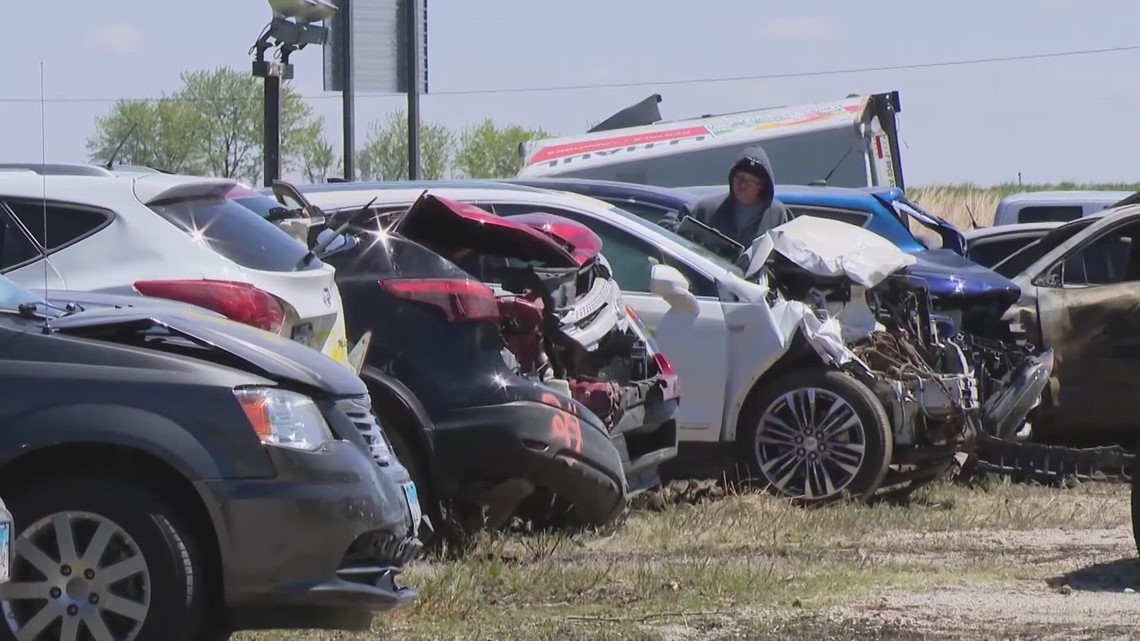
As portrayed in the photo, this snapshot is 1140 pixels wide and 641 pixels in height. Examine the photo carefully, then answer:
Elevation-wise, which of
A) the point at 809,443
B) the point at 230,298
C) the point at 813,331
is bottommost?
the point at 809,443

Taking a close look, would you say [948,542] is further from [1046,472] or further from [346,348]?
[346,348]

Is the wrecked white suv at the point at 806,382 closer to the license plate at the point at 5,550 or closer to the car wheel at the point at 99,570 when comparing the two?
the car wheel at the point at 99,570

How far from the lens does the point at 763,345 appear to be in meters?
9.81

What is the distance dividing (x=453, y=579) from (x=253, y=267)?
1.45 meters

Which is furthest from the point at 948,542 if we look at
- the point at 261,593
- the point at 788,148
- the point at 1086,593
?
the point at 788,148

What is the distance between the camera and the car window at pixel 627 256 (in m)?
9.91

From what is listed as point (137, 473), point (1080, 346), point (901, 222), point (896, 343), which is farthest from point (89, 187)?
point (901, 222)

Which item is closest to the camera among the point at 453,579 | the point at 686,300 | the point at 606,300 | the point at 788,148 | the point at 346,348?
the point at 453,579

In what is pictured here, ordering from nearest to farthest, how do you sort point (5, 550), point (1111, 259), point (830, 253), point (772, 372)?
point (5, 550), point (772, 372), point (830, 253), point (1111, 259)

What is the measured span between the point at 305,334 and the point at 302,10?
758 centimetres

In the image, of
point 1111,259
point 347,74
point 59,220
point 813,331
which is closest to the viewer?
point 59,220

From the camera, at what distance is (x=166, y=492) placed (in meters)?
5.41

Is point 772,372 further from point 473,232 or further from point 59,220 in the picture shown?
point 59,220

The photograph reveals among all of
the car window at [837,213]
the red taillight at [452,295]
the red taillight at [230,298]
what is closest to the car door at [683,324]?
the red taillight at [452,295]
